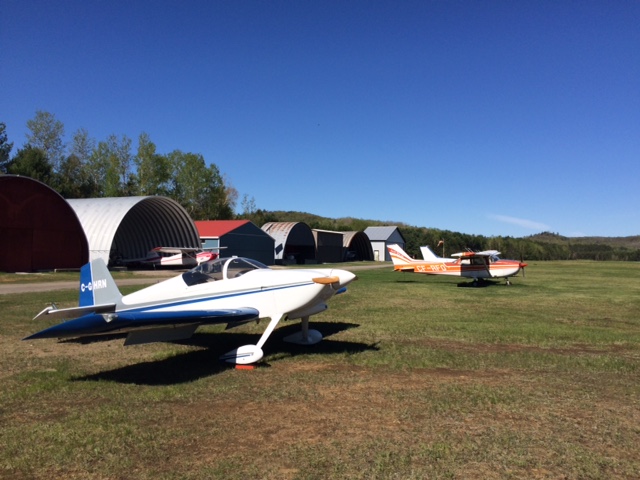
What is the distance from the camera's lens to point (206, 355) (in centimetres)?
839

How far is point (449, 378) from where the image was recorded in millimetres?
6773

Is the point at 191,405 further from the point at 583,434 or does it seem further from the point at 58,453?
the point at 583,434

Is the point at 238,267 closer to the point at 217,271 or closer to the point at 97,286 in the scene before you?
the point at 217,271

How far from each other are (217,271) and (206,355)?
155 cm

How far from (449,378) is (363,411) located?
2017mm

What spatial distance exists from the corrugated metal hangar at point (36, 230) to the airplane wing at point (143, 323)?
88.6ft

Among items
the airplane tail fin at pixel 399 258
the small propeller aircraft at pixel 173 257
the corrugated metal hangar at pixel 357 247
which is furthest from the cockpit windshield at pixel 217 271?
the corrugated metal hangar at pixel 357 247

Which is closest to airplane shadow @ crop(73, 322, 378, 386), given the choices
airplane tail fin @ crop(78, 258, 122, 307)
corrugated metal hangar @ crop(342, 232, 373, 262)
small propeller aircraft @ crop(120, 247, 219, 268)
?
airplane tail fin @ crop(78, 258, 122, 307)

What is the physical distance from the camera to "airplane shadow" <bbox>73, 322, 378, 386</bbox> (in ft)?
22.6

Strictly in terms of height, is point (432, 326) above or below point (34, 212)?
below

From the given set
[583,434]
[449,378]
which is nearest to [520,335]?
[449,378]

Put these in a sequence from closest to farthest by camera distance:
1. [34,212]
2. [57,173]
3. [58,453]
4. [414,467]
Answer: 1. [414,467]
2. [58,453]
3. [34,212]
4. [57,173]

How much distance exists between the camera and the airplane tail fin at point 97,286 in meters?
8.40

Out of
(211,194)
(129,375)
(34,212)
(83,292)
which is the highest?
(211,194)
